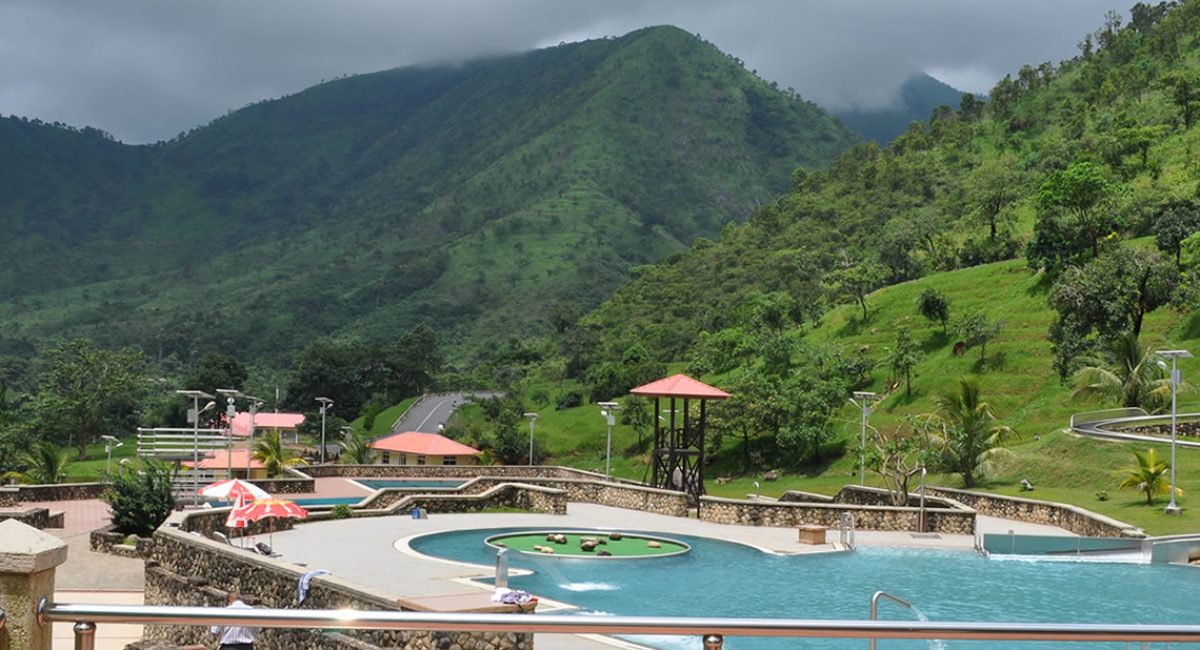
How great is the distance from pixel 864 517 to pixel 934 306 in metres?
29.1

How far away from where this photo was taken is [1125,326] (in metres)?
44.5

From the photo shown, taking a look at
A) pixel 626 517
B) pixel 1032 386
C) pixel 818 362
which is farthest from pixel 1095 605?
pixel 818 362

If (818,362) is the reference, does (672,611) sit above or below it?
below

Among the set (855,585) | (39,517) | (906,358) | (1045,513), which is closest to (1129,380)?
(906,358)

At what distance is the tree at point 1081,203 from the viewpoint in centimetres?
5294

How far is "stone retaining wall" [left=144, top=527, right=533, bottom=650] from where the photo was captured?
38.5ft

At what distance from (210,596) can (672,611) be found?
24.0ft

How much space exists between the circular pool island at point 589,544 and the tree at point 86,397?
5530cm

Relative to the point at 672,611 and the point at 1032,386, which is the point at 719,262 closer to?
the point at 1032,386

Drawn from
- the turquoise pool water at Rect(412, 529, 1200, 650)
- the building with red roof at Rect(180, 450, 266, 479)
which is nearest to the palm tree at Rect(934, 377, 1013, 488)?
the turquoise pool water at Rect(412, 529, 1200, 650)

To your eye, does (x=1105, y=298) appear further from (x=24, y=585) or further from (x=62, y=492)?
(x=24, y=585)

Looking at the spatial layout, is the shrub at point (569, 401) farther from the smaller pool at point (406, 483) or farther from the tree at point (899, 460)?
the tree at point (899, 460)

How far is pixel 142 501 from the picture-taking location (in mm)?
25359

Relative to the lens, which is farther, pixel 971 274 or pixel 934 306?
pixel 971 274
